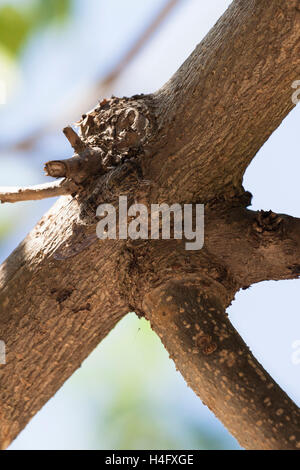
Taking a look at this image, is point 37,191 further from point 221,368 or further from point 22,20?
point 22,20

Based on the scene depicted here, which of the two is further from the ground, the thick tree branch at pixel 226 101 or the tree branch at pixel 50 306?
the thick tree branch at pixel 226 101

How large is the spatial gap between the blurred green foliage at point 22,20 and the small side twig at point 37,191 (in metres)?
1.44

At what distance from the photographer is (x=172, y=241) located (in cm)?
186

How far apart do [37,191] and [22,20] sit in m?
1.57

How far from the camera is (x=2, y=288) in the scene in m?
1.88

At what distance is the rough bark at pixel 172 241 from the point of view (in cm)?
169

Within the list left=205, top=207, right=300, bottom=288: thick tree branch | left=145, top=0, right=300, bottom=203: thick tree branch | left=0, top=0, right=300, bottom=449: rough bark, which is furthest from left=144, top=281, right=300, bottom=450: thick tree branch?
left=145, top=0, right=300, bottom=203: thick tree branch

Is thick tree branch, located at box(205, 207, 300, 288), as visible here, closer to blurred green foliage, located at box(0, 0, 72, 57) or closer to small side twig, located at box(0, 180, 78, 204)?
small side twig, located at box(0, 180, 78, 204)

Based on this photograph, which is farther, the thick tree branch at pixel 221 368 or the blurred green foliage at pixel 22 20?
the blurred green foliage at pixel 22 20

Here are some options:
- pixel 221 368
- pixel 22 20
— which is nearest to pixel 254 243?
pixel 221 368

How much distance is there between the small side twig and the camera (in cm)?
175

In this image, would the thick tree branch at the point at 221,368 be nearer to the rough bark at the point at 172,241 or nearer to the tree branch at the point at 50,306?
the rough bark at the point at 172,241

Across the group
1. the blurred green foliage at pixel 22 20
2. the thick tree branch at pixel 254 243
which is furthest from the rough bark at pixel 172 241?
the blurred green foliage at pixel 22 20

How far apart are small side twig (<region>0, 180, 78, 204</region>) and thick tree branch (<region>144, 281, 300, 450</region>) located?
1.28 feet
